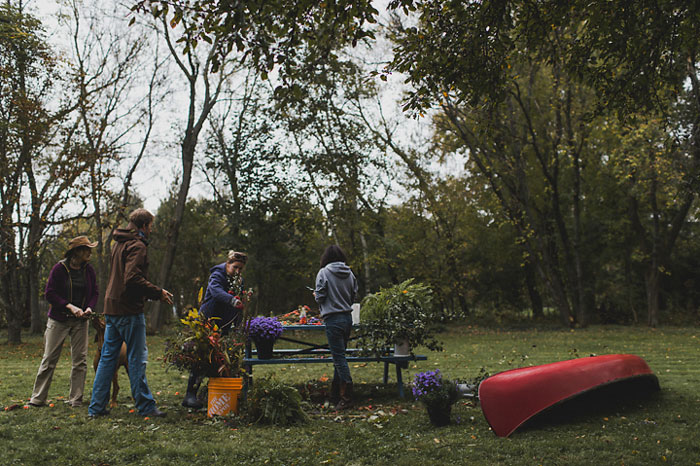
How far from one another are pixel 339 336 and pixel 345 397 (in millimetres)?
657

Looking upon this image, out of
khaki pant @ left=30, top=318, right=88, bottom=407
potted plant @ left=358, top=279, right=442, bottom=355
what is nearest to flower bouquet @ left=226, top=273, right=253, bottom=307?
potted plant @ left=358, top=279, right=442, bottom=355

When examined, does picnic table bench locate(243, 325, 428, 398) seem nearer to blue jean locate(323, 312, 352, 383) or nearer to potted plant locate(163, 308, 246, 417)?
blue jean locate(323, 312, 352, 383)

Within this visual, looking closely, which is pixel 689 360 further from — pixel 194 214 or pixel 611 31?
pixel 194 214

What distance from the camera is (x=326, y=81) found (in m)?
20.1

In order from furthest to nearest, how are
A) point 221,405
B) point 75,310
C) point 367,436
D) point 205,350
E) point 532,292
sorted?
point 532,292, point 75,310, point 205,350, point 221,405, point 367,436

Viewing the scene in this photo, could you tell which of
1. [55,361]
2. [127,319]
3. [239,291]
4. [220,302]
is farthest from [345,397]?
[55,361]

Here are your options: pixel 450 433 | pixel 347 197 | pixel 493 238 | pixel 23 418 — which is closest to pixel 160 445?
pixel 23 418

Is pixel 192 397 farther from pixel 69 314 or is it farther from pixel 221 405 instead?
pixel 69 314

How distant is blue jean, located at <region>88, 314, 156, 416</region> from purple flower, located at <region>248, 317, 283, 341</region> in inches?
49.0

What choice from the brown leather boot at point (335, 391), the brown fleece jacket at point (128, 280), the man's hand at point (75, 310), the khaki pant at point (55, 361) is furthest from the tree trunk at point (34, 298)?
the brown leather boot at point (335, 391)

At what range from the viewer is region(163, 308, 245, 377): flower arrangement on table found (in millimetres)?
5480

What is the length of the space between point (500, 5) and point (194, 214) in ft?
82.0

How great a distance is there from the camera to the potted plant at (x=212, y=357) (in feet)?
17.8

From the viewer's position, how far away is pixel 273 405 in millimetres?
5230
